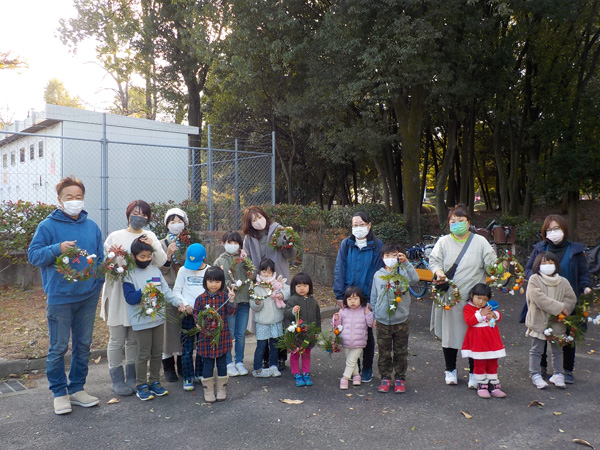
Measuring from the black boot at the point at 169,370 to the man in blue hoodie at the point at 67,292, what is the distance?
0.82 metres

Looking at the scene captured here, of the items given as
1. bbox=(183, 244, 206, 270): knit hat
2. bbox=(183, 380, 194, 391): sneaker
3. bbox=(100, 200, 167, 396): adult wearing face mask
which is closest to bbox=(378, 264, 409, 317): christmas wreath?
bbox=(183, 244, 206, 270): knit hat

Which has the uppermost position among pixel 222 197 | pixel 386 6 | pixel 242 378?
pixel 386 6

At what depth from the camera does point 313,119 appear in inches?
704

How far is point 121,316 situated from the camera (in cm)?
473

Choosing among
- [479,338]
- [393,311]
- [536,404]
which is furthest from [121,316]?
[536,404]

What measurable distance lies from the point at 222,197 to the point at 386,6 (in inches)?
243

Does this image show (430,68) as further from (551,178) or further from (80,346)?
(80,346)

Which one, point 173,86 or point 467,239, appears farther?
point 173,86

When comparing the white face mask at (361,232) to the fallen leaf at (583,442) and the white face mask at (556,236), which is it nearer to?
the white face mask at (556,236)

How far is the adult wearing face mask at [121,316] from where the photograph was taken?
473cm

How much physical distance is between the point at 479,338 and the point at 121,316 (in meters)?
3.47

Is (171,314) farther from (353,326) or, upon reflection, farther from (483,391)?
(483,391)

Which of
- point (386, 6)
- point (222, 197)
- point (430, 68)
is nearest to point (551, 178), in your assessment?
point (430, 68)

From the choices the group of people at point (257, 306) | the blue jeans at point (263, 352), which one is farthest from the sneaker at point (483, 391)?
the blue jeans at point (263, 352)
